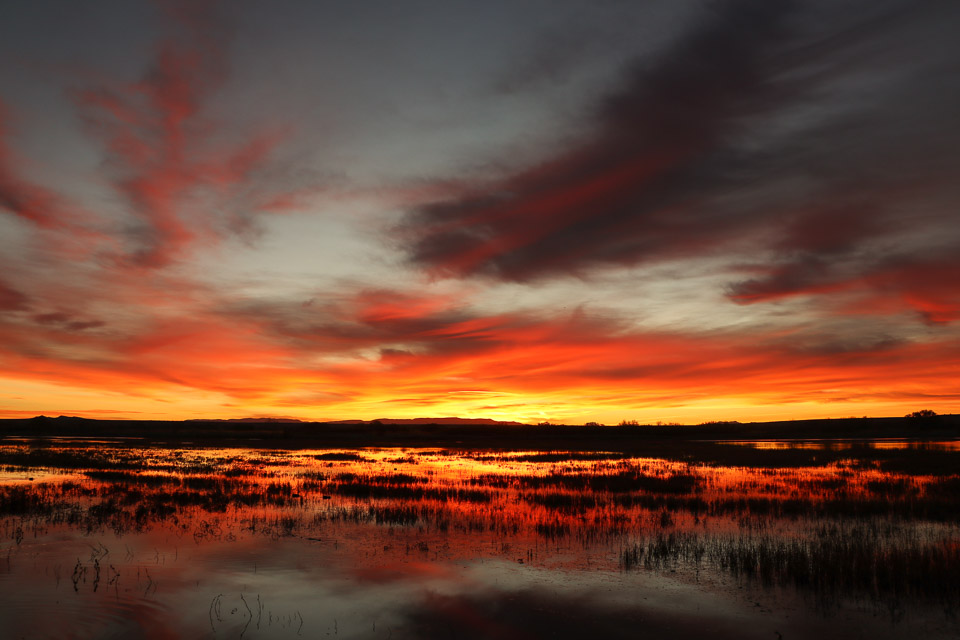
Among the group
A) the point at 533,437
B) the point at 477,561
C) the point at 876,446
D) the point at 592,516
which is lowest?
the point at 533,437

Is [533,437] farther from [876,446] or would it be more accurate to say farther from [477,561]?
[477,561]

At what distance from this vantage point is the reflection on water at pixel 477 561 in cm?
1044

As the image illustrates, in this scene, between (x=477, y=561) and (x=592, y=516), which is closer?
(x=477, y=561)

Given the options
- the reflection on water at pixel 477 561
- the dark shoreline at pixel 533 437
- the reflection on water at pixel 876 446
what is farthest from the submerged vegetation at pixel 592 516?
the dark shoreline at pixel 533 437

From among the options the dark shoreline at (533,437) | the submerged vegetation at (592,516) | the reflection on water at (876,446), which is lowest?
the dark shoreline at (533,437)

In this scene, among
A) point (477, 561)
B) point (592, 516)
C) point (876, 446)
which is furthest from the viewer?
point (876, 446)

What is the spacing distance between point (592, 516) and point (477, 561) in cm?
755

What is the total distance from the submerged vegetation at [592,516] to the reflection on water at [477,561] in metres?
0.11

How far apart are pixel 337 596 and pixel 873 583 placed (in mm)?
11035

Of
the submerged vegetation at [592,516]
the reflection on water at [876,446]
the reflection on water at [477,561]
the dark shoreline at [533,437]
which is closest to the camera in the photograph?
the reflection on water at [477,561]

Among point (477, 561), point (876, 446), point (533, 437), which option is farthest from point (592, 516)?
point (533, 437)

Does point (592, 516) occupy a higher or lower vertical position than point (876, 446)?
higher

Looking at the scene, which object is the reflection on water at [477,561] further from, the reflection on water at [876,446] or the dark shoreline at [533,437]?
the dark shoreline at [533,437]

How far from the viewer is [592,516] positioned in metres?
20.8
